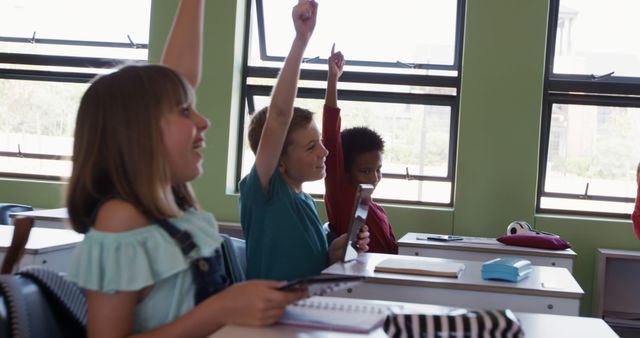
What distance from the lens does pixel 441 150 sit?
551 centimetres

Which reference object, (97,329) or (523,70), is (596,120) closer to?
(523,70)

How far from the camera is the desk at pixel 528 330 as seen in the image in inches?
50.9

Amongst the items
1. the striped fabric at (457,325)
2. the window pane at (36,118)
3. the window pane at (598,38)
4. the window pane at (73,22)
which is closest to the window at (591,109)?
the window pane at (598,38)

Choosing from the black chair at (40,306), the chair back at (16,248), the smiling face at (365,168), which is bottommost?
the black chair at (40,306)

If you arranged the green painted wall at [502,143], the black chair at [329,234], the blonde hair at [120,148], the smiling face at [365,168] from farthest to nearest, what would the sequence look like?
the green painted wall at [502,143], the smiling face at [365,168], the black chair at [329,234], the blonde hair at [120,148]

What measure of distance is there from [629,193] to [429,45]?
5.85ft

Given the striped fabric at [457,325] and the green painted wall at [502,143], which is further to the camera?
the green painted wall at [502,143]

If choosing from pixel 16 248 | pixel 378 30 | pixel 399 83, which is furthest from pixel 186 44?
pixel 378 30

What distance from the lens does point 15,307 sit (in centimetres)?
112

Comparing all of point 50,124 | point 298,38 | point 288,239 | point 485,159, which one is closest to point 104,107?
point 298,38

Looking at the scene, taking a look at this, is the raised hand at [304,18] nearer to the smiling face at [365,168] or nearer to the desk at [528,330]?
the desk at [528,330]

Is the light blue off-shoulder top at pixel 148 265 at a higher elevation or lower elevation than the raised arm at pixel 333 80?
lower

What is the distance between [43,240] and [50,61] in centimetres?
327

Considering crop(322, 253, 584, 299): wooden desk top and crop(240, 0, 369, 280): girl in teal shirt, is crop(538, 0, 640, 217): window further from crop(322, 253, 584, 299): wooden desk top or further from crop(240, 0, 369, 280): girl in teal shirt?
crop(240, 0, 369, 280): girl in teal shirt
